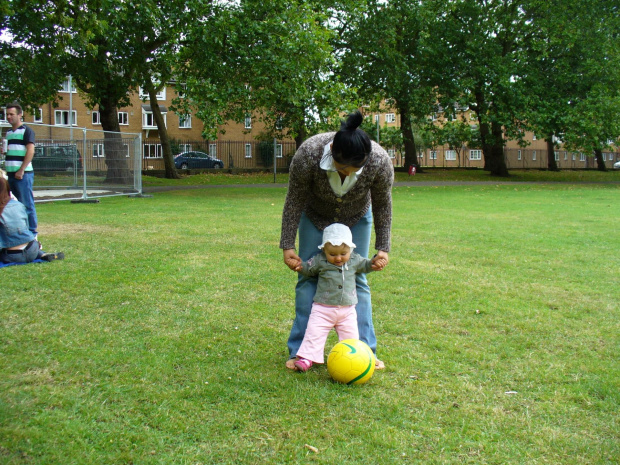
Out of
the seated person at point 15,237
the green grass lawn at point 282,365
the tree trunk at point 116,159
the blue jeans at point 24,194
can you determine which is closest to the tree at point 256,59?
the tree trunk at point 116,159

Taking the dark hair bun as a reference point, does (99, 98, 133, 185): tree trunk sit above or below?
above

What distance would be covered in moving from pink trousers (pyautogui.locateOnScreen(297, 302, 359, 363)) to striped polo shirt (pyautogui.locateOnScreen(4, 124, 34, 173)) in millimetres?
6432

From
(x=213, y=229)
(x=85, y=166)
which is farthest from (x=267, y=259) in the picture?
(x=85, y=166)

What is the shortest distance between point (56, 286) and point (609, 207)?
1593cm

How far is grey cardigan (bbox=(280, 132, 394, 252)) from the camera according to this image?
3.88 meters

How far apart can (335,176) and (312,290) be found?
0.97 metres

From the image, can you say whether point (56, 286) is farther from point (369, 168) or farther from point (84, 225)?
point (84, 225)

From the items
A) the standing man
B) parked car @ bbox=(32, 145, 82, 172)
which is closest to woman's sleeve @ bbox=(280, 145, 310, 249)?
the standing man

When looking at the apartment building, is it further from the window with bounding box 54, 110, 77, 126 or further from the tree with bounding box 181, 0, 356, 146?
the tree with bounding box 181, 0, 356, 146

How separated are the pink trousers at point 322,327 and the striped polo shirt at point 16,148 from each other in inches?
253

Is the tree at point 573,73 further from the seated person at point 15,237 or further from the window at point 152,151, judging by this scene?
the window at point 152,151

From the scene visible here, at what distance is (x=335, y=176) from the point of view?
3.82 m

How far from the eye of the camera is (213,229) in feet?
36.6

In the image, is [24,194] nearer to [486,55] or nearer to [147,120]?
[486,55]
